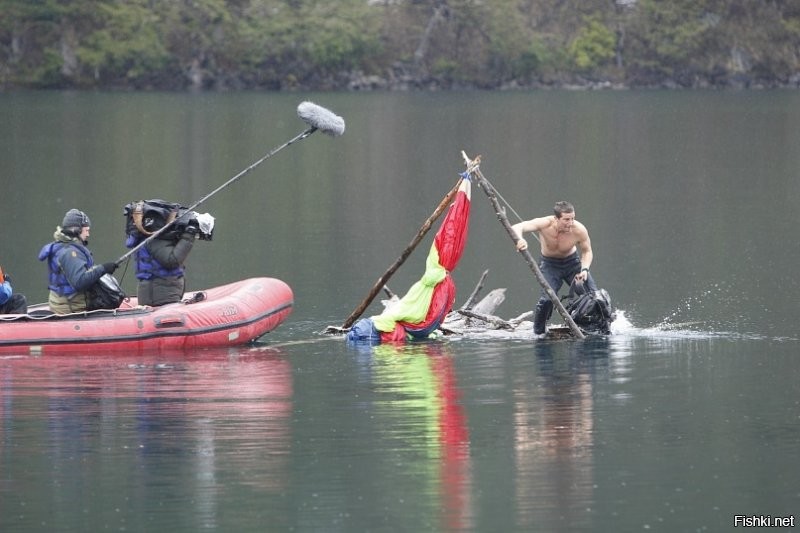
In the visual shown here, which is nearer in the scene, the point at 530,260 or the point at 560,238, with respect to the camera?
the point at 530,260

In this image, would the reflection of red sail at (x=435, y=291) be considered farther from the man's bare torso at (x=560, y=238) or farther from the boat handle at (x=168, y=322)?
the boat handle at (x=168, y=322)

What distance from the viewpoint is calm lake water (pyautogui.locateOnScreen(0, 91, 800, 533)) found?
1402cm

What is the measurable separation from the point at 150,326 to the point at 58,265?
1.17 meters

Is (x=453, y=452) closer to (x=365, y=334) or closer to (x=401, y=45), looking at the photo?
(x=365, y=334)

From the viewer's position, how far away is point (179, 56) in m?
106

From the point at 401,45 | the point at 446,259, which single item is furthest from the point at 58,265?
the point at 401,45

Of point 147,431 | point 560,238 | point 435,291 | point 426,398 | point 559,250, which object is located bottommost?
point 147,431

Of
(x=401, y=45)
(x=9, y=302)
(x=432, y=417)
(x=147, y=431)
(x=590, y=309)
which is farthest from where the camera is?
(x=401, y=45)

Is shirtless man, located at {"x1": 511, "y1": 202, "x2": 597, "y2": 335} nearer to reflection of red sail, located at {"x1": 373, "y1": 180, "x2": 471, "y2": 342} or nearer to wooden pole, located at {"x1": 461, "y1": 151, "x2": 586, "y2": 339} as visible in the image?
wooden pole, located at {"x1": 461, "y1": 151, "x2": 586, "y2": 339}

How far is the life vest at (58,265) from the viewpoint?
19562 millimetres

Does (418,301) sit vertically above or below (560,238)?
below

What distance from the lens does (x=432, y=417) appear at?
16719 mm

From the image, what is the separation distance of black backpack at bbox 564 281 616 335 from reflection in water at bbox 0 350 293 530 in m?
3.45

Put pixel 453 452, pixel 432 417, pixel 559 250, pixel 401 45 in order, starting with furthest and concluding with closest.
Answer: pixel 401 45
pixel 559 250
pixel 432 417
pixel 453 452
